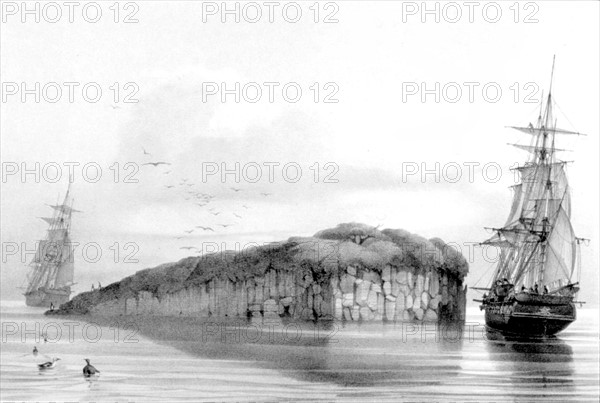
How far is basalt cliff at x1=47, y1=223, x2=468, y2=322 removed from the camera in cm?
660

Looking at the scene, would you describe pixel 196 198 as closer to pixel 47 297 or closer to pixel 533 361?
pixel 47 297

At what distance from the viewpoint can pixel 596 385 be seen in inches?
266

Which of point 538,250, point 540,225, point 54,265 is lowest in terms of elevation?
point 54,265

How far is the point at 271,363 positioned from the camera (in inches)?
261

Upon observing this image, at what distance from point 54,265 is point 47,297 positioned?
0.31 m

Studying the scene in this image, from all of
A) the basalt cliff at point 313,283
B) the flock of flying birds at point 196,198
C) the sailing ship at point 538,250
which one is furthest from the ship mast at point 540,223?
the flock of flying birds at point 196,198

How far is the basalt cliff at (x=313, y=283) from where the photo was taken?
6602 mm

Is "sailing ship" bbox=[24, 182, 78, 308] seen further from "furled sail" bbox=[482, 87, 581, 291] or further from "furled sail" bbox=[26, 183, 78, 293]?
"furled sail" bbox=[482, 87, 581, 291]

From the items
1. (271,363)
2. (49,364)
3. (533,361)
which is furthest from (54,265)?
(533,361)

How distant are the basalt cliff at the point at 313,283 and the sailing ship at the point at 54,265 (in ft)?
0.81

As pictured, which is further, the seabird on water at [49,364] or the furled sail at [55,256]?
the seabird on water at [49,364]

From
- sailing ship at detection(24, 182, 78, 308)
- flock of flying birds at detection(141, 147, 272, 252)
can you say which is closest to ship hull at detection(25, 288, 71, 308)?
sailing ship at detection(24, 182, 78, 308)

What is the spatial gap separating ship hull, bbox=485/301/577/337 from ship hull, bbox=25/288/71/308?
12.1ft

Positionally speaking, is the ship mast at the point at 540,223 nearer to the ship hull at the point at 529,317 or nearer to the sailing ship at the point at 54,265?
the ship hull at the point at 529,317
